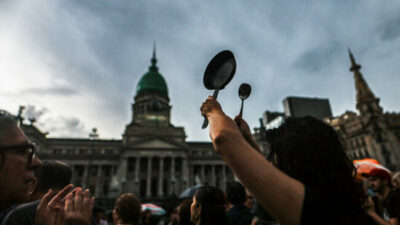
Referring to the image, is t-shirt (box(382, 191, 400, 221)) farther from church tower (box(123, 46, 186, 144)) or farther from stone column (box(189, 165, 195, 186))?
stone column (box(189, 165, 195, 186))

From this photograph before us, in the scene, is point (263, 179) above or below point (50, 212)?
above

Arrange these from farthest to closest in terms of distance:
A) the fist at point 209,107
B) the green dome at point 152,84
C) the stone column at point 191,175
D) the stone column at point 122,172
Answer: the green dome at point 152,84 → the stone column at point 191,175 → the stone column at point 122,172 → the fist at point 209,107

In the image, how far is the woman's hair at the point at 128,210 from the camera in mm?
4055

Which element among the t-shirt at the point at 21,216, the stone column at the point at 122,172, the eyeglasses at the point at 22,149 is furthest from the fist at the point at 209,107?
the stone column at the point at 122,172

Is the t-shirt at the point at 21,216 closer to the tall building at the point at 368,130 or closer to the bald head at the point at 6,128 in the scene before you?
the bald head at the point at 6,128

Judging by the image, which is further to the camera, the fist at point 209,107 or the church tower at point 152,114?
the church tower at point 152,114

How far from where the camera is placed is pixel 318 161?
156cm

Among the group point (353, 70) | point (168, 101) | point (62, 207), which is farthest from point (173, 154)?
point (353, 70)

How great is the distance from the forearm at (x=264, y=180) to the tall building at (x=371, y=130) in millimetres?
57775

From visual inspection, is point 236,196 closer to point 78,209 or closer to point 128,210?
point 128,210

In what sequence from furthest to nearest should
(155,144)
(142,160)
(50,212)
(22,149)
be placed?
(142,160), (155,144), (50,212), (22,149)

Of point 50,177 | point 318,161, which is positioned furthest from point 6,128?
point 318,161

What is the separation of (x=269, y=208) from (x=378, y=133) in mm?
69498

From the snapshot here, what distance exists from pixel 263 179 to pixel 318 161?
0.51 m
